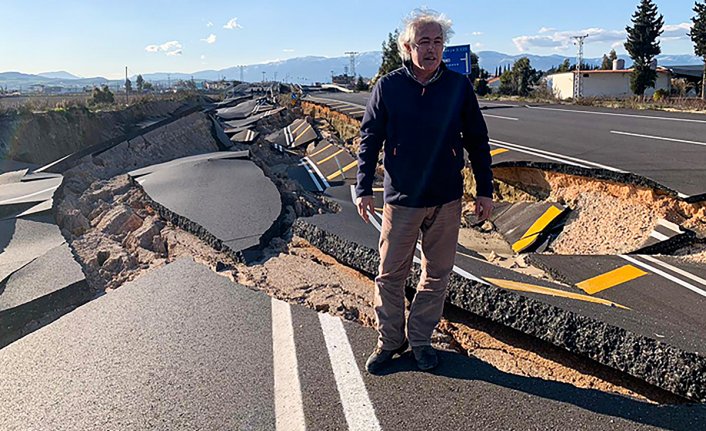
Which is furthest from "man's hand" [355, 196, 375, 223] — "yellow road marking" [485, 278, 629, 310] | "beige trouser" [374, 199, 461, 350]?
"yellow road marking" [485, 278, 629, 310]

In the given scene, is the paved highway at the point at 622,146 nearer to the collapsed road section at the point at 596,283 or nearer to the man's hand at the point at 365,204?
the collapsed road section at the point at 596,283

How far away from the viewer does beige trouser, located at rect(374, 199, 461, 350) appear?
3059mm

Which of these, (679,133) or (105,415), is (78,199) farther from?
(679,133)

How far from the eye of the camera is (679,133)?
35.3 feet

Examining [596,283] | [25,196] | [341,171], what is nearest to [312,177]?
[341,171]

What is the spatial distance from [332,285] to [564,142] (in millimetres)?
7829

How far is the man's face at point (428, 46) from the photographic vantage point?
2809 mm

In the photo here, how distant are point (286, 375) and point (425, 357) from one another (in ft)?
2.85

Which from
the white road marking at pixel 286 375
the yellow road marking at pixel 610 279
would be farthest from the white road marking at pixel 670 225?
the white road marking at pixel 286 375

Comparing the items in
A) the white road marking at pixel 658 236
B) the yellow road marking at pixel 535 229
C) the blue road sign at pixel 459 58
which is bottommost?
the yellow road marking at pixel 535 229

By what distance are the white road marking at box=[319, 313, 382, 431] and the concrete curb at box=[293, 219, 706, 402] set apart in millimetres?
1017

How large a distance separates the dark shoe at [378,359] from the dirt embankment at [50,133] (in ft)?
52.1

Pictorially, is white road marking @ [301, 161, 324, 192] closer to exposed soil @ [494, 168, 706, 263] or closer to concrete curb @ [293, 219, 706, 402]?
exposed soil @ [494, 168, 706, 263]

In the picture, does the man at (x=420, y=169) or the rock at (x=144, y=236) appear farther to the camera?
the rock at (x=144, y=236)
